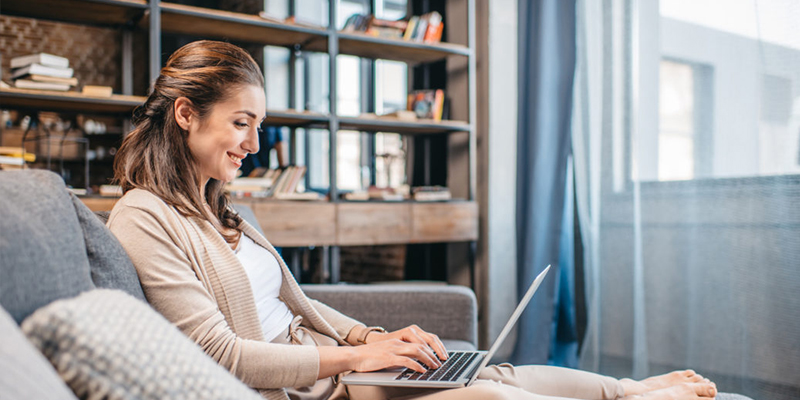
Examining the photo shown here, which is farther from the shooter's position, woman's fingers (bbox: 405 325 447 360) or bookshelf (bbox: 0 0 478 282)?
bookshelf (bbox: 0 0 478 282)

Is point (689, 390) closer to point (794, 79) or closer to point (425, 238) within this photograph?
point (794, 79)

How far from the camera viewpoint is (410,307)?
187cm

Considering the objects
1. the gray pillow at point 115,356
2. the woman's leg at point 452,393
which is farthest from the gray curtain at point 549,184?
the gray pillow at point 115,356

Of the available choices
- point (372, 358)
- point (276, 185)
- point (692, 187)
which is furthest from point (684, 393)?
point (276, 185)

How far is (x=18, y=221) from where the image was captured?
73 cm

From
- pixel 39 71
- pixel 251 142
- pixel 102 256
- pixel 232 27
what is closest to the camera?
pixel 102 256

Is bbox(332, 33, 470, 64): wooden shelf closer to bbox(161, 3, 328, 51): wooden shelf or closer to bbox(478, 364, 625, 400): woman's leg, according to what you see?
bbox(161, 3, 328, 51): wooden shelf

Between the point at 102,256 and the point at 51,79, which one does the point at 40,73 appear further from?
the point at 102,256

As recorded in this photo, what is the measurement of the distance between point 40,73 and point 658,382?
7.64ft

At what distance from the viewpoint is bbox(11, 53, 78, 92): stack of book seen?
2375 mm

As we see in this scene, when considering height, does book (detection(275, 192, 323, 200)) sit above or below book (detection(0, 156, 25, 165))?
below

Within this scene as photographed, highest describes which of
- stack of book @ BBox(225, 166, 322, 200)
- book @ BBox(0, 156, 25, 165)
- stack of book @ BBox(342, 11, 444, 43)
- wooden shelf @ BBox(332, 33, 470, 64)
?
→ stack of book @ BBox(342, 11, 444, 43)

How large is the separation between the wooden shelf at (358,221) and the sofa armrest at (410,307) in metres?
0.85

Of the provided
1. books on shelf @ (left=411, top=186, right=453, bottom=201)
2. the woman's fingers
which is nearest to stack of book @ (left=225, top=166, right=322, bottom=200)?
books on shelf @ (left=411, top=186, right=453, bottom=201)
